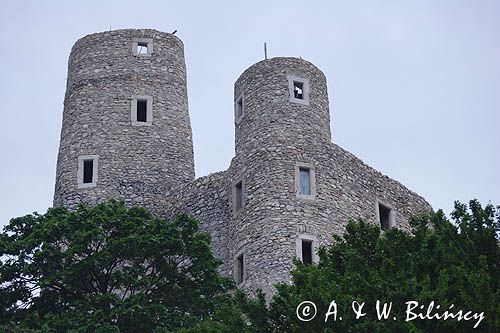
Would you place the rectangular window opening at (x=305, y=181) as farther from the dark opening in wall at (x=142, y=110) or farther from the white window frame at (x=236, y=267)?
the dark opening in wall at (x=142, y=110)

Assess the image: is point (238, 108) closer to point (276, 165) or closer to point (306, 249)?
point (276, 165)

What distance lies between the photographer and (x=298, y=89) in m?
34.6

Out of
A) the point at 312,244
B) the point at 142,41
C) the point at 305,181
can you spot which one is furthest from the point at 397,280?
the point at 142,41

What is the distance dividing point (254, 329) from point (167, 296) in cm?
771

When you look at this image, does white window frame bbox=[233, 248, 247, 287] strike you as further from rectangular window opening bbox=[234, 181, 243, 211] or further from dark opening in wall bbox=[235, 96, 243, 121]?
dark opening in wall bbox=[235, 96, 243, 121]

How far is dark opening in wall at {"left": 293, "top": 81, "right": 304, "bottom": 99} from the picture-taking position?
113ft

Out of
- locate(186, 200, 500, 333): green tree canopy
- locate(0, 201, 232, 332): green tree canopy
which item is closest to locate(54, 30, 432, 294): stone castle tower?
locate(0, 201, 232, 332): green tree canopy

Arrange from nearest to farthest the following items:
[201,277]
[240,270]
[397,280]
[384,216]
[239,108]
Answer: [397,280]
[201,277]
[240,270]
[239,108]
[384,216]

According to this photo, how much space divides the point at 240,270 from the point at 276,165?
2866 mm

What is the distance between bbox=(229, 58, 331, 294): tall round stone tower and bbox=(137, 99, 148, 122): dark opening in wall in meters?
4.47

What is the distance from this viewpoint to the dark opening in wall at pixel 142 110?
3894 cm

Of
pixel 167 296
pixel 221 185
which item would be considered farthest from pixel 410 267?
pixel 221 185

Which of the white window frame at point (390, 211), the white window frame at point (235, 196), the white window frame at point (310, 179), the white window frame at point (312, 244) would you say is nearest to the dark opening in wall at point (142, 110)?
the white window frame at point (235, 196)

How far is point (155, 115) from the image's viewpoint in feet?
128
